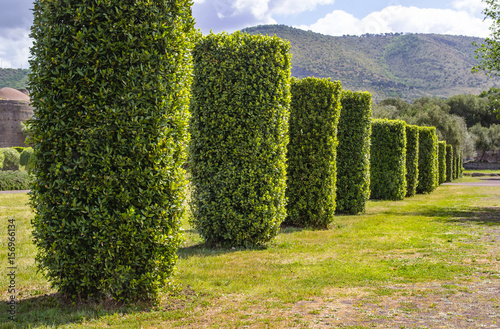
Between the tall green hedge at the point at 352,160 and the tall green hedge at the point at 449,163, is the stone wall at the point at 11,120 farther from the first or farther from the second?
the tall green hedge at the point at 449,163

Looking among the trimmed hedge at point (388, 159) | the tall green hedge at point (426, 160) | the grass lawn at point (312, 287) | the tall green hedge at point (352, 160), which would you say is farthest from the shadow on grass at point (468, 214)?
the tall green hedge at point (426, 160)

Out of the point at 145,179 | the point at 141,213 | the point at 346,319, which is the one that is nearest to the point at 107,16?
the point at 145,179

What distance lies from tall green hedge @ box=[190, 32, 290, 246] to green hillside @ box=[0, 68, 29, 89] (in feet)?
350

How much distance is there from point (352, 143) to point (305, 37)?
402 ft

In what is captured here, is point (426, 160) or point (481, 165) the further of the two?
point (481, 165)

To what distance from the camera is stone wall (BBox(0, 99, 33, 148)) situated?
5222cm

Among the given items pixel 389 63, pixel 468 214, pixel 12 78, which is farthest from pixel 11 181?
pixel 389 63

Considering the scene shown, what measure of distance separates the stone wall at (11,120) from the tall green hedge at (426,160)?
48102 mm

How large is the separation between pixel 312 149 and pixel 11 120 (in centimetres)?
5265

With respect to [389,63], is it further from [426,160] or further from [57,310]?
[57,310]

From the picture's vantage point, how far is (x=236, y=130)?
8.41m

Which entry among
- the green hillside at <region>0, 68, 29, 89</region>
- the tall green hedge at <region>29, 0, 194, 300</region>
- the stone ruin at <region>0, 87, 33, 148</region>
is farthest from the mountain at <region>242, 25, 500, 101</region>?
the tall green hedge at <region>29, 0, 194, 300</region>

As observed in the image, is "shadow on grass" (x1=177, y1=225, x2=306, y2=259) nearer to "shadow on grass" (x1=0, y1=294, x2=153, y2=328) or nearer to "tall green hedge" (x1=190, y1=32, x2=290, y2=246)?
"tall green hedge" (x1=190, y1=32, x2=290, y2=246)

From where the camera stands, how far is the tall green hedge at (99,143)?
15.6 ft
